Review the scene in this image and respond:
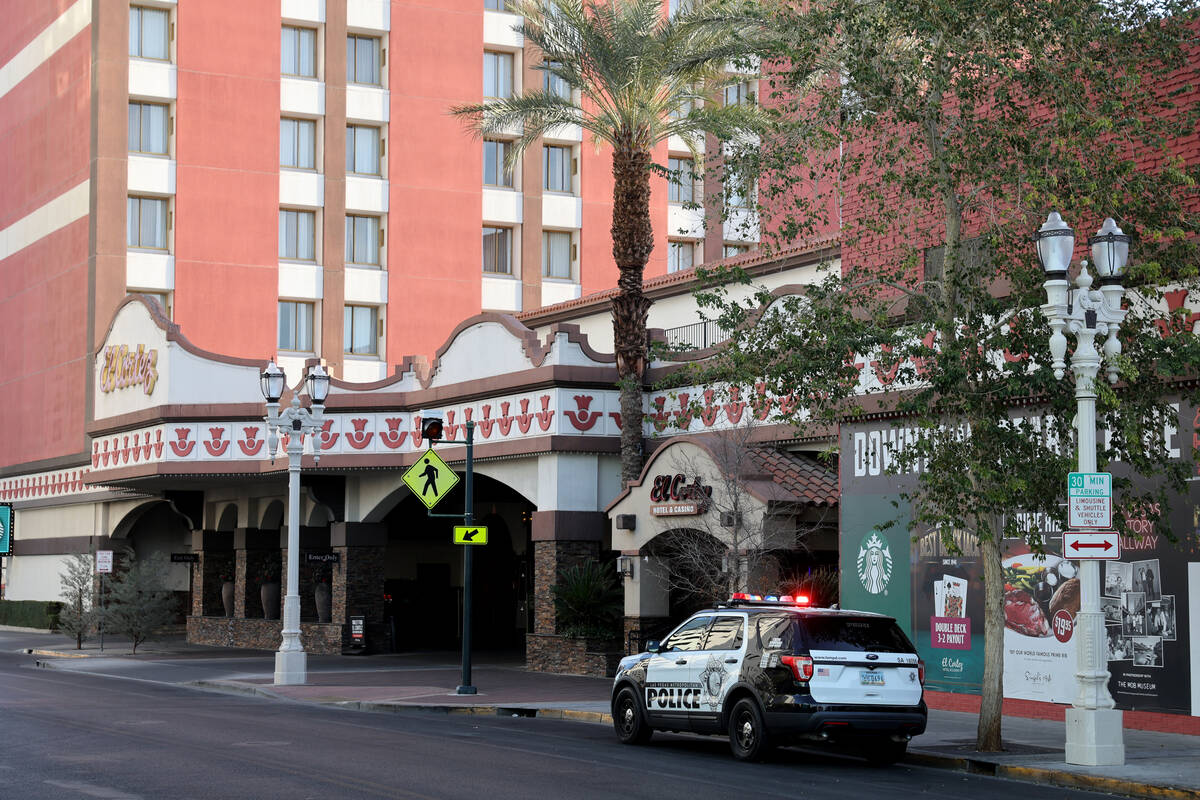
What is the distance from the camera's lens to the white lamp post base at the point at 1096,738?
16016mm

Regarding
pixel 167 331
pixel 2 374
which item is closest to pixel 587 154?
pixel 167 331

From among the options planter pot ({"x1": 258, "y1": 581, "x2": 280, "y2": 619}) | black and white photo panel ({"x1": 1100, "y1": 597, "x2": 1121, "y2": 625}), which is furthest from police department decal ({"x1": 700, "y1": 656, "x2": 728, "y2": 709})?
planter pot ({"x1": 258, "y1": 581, "x2": 280, "y2": 619})

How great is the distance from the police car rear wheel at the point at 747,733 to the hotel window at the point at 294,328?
3695cm

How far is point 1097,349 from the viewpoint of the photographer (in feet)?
54.4

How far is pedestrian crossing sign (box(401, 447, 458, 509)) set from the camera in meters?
27.4

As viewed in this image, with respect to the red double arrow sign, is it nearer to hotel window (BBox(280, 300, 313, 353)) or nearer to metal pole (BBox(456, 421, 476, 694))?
metal pole (BBox(456, 421, 476, 694))

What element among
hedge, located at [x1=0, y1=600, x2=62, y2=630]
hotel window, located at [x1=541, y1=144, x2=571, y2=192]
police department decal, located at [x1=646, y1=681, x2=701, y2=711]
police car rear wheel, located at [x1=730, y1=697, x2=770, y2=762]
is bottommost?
hedge, located at [x1=0, y1=600, x2=62, y2=630]

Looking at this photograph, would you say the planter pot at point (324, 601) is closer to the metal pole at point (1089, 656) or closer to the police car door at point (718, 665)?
the police car door at point (718, 665)

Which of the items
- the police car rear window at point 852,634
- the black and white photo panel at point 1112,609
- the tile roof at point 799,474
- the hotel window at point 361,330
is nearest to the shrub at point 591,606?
the tile roof at point 799,474

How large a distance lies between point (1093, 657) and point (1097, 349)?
3194 mm

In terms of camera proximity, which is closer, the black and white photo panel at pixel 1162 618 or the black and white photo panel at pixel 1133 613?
the black and white photo panel at pixel 1162 618

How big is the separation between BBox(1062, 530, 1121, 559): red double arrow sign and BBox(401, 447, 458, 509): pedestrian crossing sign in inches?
527

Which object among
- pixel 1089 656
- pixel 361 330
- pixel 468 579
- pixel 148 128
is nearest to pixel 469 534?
pixel 468 579

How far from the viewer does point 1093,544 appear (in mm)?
16062
